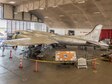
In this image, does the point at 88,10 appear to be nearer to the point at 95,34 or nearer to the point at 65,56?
the point at 95,34

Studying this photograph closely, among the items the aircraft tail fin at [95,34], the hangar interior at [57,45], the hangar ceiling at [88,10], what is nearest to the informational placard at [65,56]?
the hangar interior at [57,45]

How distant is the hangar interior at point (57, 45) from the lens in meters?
6.98

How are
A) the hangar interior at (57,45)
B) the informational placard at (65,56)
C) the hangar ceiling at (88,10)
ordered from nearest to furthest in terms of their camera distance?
the hangar interior at (57,45) < the informational placard at (65,56) < the hangar ceiling at (88,10)

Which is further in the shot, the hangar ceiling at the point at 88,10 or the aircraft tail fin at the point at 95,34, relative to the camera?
the hangar ceiling at the point at 88,10

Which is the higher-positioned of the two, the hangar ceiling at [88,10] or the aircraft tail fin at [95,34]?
the hangar ceiling at [88,10]

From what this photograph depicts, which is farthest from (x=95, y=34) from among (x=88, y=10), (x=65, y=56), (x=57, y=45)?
(x=65, y=56)

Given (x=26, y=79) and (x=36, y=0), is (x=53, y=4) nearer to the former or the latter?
(x=36, y=0)

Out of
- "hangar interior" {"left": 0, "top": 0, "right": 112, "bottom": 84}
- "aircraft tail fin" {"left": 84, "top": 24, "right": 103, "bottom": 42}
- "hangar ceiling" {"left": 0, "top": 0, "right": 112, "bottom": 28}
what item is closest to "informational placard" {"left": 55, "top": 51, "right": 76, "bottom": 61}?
"hangar interior" {"left": 0, "top": 0, "right": 112, "bottom": 84}

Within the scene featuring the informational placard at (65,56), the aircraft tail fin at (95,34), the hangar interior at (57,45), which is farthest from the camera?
the aircraft tail fin at (95,34)

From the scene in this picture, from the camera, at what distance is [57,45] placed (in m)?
19.4

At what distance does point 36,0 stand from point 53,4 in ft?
10.7

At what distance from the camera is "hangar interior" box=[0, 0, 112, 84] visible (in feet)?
22.9

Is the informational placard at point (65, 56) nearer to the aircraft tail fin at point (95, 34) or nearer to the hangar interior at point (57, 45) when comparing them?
the hangar interior at point (57, 45)

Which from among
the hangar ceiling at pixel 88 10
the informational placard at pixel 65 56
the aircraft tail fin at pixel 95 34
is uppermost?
the hangar ceiling at pixel 88 10
